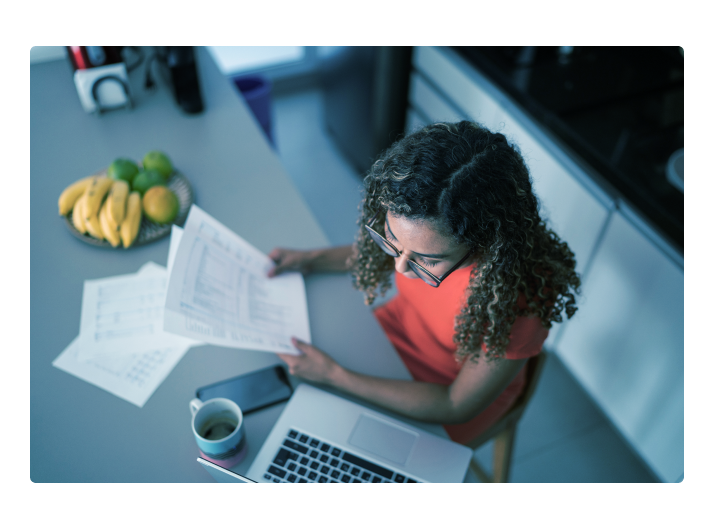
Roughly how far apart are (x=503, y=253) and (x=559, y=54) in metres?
1.45

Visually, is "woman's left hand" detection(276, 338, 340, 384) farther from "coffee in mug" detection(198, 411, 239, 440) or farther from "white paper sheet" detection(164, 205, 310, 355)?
"coffee in mug" detection(198, 411, 239, 440)

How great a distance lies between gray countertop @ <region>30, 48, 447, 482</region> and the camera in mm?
1005

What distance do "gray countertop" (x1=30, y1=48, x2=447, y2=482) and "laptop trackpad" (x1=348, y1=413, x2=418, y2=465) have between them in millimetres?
55

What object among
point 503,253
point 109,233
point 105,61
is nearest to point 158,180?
point 109,233

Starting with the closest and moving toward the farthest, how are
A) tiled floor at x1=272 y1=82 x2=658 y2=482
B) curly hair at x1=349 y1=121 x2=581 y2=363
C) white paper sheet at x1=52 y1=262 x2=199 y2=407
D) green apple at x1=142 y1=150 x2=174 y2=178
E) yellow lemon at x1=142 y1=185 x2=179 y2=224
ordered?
curly hair at x1=349 y1=121 x2=581 y2=363 → white paper sheet at x1=52 y1=262 x2=199 y2=407 → yellow lemon at x1=142 y1=185 x2=179 y2=224 → green apple at x1=142 y1=150 x2=174 y2=178 → tiled floor at x1=272 y1=82 x2=658 y2=482

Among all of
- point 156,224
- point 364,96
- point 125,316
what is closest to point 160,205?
point 156,224

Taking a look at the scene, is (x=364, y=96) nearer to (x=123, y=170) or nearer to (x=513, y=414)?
(x=123, y=170)

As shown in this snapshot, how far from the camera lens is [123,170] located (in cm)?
143

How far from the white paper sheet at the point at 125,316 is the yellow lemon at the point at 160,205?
0.15 meters

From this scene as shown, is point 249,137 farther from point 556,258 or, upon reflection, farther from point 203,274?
point 556,258

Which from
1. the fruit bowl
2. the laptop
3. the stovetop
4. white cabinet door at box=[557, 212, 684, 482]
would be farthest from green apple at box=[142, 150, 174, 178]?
white cabinet door at box=[557, 212, 684, 482]

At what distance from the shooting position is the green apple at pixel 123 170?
142 centimetres

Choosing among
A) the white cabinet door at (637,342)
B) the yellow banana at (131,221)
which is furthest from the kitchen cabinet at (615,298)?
the yellow banana at (131,221)

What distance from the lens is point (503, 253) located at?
0.94 metres
